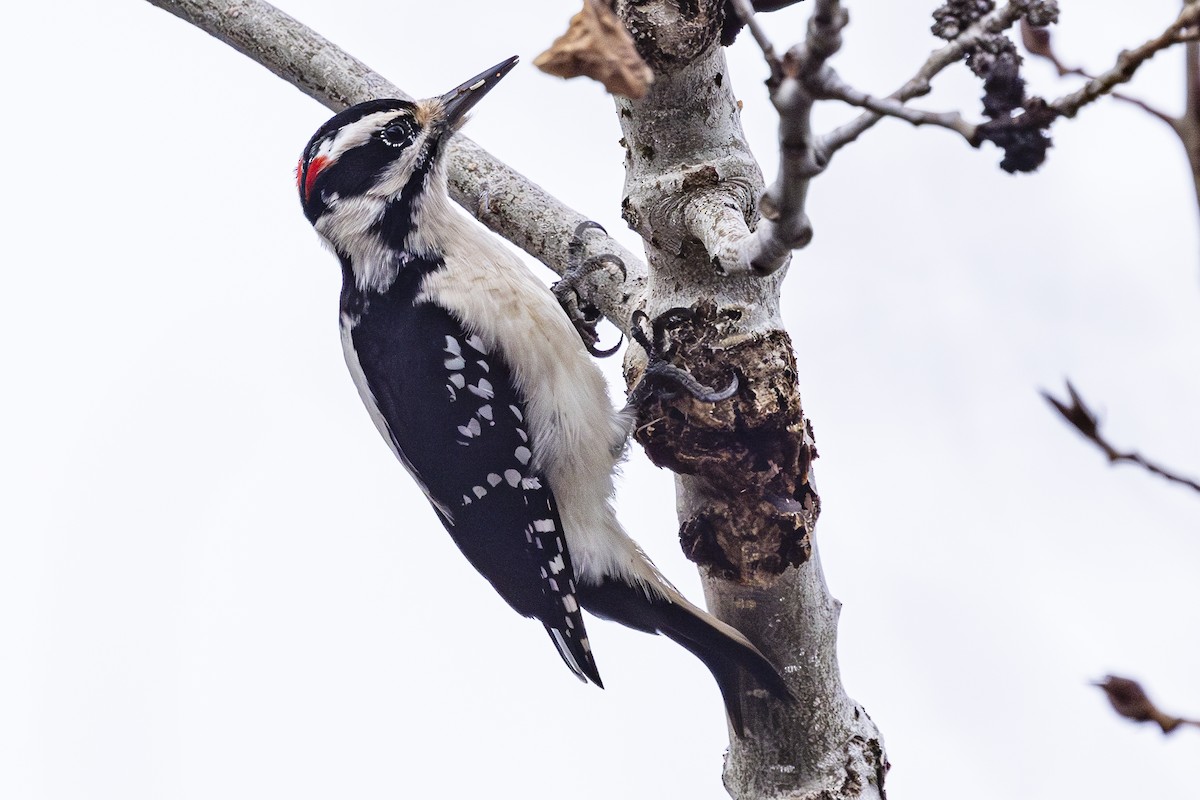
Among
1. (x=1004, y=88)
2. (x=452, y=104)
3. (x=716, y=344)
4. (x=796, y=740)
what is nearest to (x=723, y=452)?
(x=716, y=344)

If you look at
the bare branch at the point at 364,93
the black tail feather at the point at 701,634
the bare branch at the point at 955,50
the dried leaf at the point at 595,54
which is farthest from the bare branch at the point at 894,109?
the bare branch at the point at 364,93

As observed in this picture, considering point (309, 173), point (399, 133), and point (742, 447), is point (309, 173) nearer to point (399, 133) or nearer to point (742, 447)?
point (399, 133)

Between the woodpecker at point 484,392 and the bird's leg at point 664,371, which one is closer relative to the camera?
the bird's leg at point 664,371

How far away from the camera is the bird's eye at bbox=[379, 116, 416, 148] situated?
2.65 m

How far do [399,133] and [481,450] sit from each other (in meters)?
0.80

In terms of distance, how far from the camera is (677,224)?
6.46 feet

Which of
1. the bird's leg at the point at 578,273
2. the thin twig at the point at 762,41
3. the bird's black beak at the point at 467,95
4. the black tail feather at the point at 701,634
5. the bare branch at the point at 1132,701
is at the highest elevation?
the bird's black beak at the point at 467,95

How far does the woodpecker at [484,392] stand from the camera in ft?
8.26

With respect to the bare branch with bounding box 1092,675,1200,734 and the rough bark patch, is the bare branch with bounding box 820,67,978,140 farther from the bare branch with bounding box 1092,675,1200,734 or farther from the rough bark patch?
the rough bark patch

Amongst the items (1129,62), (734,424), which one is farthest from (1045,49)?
(734,424)

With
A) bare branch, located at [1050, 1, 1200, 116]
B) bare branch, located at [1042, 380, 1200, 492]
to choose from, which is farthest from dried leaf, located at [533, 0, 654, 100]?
bare branch, located at [1042, 380, 1200, 492]

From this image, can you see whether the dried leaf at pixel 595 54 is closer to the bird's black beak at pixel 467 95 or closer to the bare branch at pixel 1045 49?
the bare branch at pixel 1045 49

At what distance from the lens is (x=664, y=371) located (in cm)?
205

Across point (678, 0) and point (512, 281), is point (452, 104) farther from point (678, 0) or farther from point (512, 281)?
point (678, 0)
